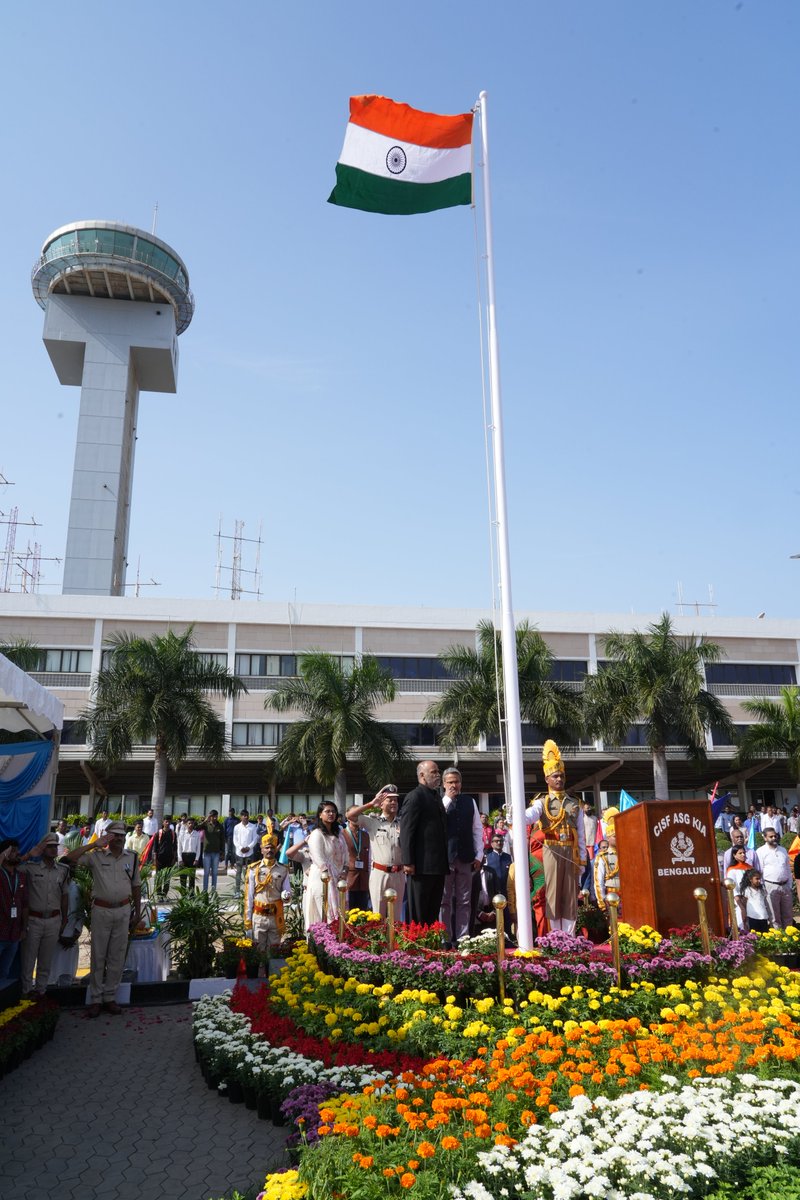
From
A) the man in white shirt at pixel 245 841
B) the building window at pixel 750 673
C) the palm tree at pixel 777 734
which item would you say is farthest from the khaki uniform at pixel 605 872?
the building window at pixel 750 673

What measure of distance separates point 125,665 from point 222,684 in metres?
3.20

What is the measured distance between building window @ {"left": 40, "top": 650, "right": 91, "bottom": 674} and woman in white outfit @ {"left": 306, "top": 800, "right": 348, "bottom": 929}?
102 feet

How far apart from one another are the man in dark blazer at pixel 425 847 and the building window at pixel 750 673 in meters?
37.8

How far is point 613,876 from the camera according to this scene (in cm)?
1126

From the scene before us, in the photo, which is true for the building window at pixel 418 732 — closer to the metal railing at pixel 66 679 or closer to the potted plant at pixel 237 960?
the metal railing at pixel 66 679

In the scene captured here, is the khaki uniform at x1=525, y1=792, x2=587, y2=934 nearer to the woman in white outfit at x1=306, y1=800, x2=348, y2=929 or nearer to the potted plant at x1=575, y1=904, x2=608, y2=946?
the potted plant at x1=575, y1=904, x2=608, y2=946

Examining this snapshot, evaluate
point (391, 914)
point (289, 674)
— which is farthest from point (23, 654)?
point (391, 914)

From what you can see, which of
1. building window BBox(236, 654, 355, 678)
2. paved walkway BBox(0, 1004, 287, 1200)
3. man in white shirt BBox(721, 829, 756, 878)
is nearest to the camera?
paved walkway BBox(0, 1004, 287, 1200)

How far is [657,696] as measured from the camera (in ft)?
105

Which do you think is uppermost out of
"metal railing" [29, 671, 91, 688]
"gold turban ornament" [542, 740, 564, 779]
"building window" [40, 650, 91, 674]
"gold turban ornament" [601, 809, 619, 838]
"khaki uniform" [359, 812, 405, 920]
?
"building window" [40, 650, 91, 674]

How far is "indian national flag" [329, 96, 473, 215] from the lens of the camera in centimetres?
856

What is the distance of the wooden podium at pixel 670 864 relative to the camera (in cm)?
862

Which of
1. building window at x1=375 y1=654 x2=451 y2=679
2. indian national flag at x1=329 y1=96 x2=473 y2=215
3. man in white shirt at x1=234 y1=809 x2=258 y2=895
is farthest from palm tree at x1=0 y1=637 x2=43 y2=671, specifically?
indian national flag at x1=329 y1=96 x2=473 y2=215

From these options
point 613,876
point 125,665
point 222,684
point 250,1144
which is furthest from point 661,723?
point 250,1144
